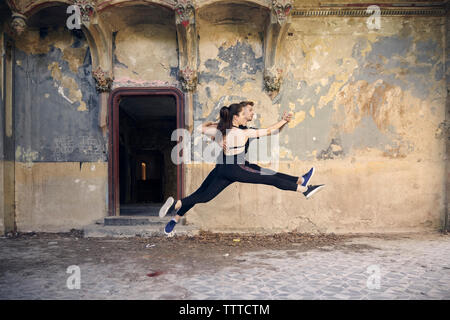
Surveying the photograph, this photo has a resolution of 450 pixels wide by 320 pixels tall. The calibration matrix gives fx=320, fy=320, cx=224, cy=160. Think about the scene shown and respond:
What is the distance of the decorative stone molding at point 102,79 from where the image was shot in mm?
6750

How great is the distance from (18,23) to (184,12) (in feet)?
10.8

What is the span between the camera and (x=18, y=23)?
635 cm

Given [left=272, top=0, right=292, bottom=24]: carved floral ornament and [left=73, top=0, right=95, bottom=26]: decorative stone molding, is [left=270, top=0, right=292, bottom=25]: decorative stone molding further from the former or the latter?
[left=73, top=0, right=95, bottom=26]: decorative stone molding

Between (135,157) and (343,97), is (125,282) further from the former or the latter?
(135,157)

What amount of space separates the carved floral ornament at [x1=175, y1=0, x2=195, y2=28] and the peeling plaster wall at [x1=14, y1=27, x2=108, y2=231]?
2.24 meters

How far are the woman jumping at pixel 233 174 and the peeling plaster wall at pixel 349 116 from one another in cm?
108

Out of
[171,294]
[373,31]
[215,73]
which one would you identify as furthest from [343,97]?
[171,294]

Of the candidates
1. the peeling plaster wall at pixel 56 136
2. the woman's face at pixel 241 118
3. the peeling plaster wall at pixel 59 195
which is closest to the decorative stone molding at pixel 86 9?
the peeling plaster wall at pixel 56 136

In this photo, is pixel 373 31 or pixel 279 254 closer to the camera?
pixel 279 254

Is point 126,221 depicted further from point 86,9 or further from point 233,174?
point 86,9

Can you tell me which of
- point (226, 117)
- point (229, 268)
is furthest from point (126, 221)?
point (229, 268)
